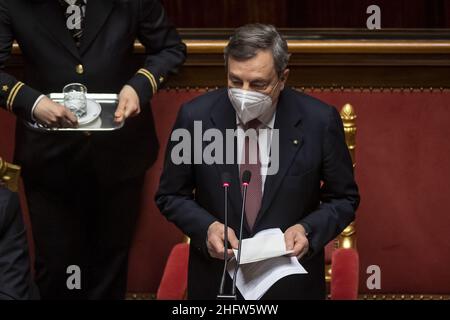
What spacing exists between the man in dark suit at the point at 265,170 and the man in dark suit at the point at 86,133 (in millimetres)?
382

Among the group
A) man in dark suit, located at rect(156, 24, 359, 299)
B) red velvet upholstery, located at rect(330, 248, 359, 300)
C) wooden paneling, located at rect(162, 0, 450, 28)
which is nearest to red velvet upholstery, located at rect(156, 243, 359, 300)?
red velvet upholstery, located at rect(330, 248, 359, 300)

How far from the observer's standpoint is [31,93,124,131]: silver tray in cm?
248

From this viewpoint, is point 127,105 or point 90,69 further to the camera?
point 90,69

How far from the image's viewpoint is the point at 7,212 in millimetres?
2086

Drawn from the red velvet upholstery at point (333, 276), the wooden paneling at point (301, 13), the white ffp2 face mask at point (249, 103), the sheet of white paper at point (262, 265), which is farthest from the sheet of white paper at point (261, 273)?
the wooden paneling at point (301, 13)

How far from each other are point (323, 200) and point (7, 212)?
643 mm

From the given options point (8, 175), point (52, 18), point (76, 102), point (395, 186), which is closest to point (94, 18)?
point (52, 18)

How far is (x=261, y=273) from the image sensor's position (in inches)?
81.6

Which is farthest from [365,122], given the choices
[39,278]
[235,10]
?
[39,278]

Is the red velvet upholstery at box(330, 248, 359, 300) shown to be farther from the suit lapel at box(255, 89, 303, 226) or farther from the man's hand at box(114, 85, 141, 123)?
the man's hand at box(114, 85, 141, 123)

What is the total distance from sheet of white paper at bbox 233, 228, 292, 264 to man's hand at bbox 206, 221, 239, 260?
0.07 ft

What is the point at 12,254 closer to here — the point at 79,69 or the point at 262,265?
the point at 262,265

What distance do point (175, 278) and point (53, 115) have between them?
1.54ft

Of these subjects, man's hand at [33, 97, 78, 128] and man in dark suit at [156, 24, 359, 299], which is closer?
man in dark suit at [156, 24, 359, 299]
